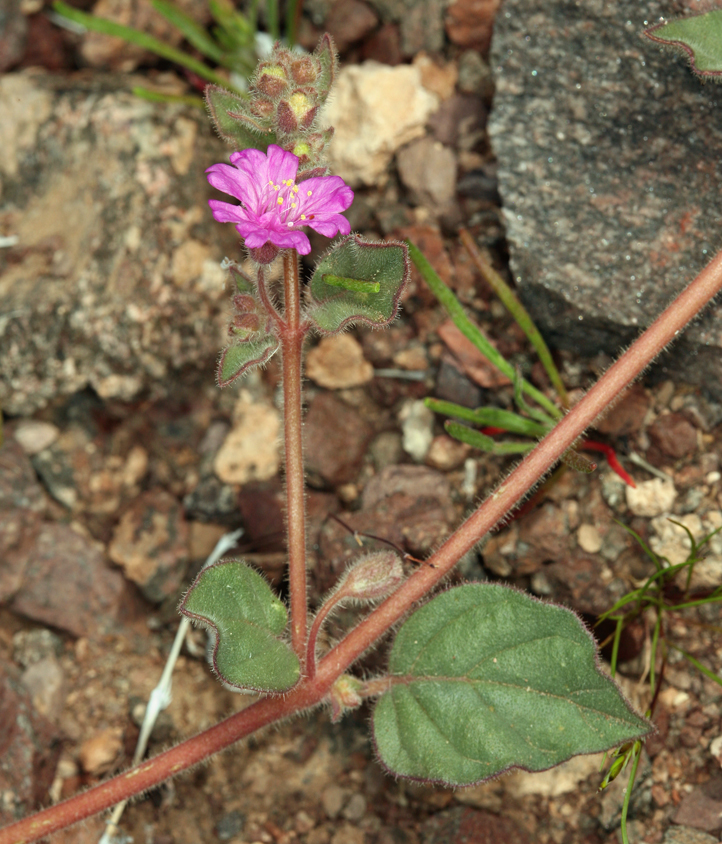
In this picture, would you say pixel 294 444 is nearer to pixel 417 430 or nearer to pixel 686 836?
pixel 417 430

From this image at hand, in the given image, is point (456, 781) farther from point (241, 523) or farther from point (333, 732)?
point (241, 523)

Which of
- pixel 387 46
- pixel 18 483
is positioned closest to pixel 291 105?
pixel 387 46

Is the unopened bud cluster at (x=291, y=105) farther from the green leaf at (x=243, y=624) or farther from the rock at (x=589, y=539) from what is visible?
the rock at (x=589, y=539)

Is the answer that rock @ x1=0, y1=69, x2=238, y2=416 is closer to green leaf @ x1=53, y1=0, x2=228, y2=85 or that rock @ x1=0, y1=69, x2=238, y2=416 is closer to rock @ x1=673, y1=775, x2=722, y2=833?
green leaf @ x1=53, y1=0, x2=228, y2=85

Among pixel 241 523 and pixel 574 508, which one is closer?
→ pixel 574 508

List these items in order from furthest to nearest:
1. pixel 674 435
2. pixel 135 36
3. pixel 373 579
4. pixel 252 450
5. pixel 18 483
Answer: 1. pixel 135 36
2. pixel 252 450
3. pixel 18 483
4. pixel 674 435
5. pixel 373 579

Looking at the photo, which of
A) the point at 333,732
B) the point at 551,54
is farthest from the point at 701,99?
the point at 333,732

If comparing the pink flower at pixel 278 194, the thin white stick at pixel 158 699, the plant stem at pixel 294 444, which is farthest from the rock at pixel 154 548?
the pink flower at pixel 278 194
